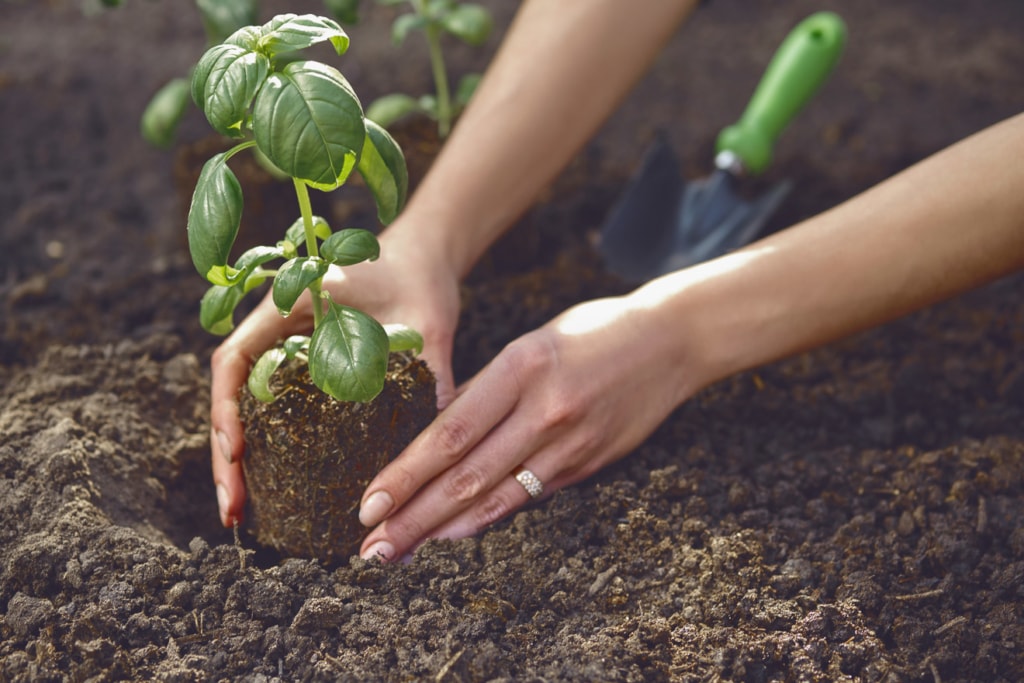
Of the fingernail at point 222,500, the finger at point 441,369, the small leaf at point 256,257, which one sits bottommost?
the fingernail at point 222,500

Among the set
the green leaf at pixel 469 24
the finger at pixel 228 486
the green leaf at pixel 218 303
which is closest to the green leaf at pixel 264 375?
the green leaf at pixel 218 303

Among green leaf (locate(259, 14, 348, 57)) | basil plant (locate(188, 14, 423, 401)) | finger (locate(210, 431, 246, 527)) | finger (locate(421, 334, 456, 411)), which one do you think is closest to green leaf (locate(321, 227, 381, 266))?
basil plant (locate(188, 14, 423, 401))

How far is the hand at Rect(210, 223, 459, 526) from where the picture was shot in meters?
1.58

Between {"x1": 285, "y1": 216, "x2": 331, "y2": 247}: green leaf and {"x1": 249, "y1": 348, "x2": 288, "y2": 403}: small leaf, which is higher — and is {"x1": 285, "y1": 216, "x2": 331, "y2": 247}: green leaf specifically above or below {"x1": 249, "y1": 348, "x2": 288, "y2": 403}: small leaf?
above

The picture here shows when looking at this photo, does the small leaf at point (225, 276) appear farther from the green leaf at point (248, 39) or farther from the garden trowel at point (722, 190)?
the garden trowel at point (722, 190)

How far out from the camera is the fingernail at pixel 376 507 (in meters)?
1.43

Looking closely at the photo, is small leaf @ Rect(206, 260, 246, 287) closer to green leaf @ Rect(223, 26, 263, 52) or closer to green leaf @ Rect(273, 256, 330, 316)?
green leaf @ Rect(273, 256, 330, 316)

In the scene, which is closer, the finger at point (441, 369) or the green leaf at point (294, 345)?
the green leaf at point (294, 345)

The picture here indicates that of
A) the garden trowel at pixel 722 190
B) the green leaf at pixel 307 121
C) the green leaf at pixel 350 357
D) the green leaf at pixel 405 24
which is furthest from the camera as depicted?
the garden trowel at pixel 722 190

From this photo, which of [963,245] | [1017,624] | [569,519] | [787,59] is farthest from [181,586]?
[787,59]

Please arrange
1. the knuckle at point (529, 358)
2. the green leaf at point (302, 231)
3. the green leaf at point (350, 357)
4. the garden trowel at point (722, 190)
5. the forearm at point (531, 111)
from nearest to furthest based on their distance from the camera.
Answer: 1. the green leaf at point (350, 357)
2. the green leaf at point (302, 231)
3. the knuckle at point (529, 358)
4. the forearm at point (531, 111)
5. the garden trowel at point (722, 190)

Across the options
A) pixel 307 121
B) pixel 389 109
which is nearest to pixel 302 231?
pixel 307 121

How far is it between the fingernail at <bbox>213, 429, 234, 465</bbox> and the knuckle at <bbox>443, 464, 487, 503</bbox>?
35cm

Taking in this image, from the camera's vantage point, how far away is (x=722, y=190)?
8.41 ft
